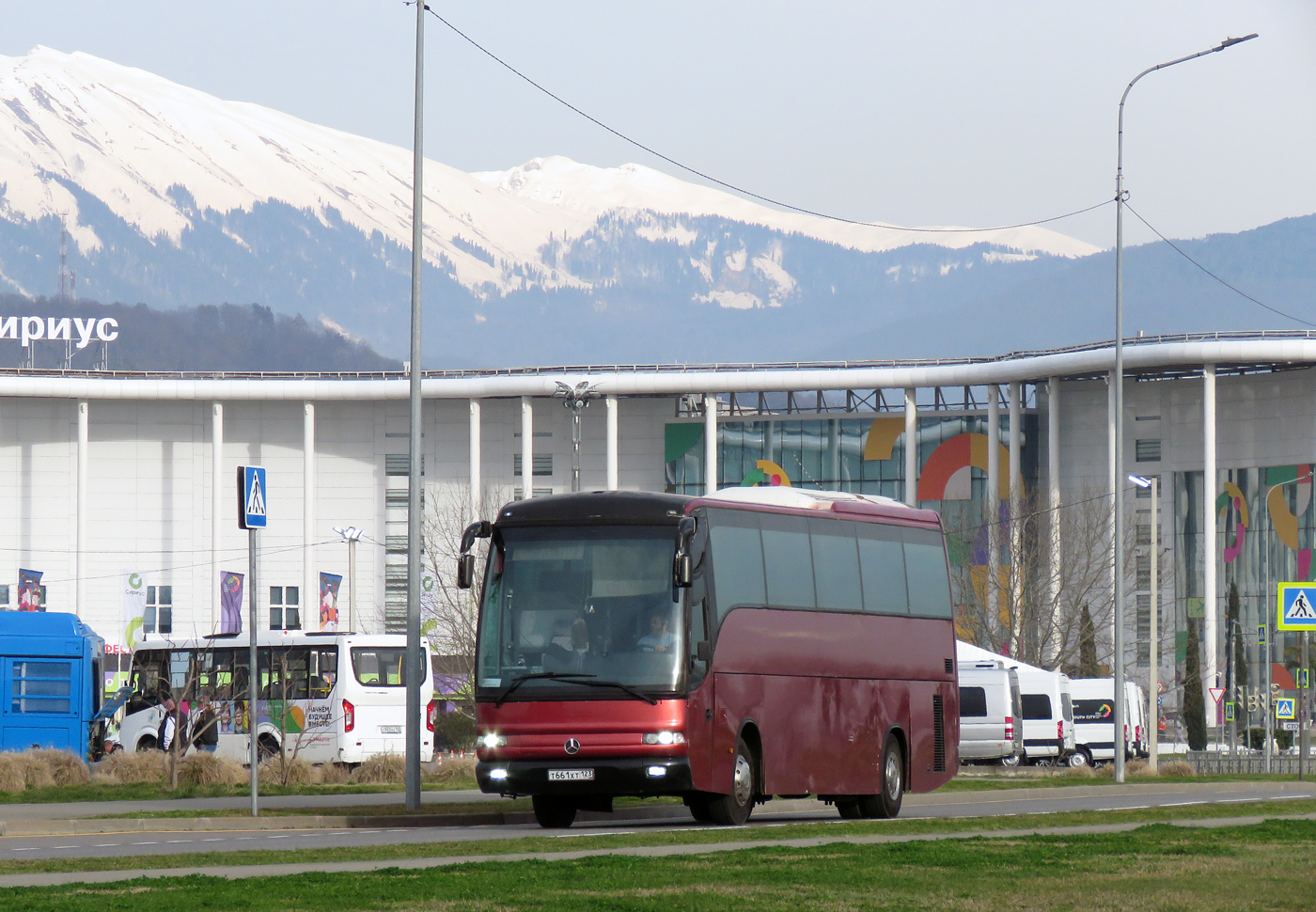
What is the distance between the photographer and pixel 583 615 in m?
20.3

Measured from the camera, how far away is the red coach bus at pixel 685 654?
1997 centimetres

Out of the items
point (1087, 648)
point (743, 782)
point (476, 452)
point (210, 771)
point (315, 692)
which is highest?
point (476, 452)

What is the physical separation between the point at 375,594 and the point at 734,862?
274 ft

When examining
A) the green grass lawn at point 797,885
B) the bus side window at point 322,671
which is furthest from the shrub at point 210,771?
the green grass lawn at point 797,885

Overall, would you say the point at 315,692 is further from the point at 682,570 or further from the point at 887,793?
the point at 682,570

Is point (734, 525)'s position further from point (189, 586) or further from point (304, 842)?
point (189, 586)

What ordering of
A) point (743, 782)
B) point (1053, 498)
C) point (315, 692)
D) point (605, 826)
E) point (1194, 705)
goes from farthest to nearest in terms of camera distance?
point (1053, 498) < point (1194, 705) < point (315, 692) < point (605, 826) < point (743, 782)

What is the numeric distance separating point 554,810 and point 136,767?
12405mm

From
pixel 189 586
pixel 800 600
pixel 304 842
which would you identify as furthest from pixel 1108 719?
pixel 189 586

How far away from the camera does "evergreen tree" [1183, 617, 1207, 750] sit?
3063 inches

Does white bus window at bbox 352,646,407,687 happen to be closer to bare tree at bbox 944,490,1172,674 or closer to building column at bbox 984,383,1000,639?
bare tree at bbox 944,490,1172,674

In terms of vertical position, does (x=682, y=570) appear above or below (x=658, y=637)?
above

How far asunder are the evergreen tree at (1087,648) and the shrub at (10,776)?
46659 millimetres

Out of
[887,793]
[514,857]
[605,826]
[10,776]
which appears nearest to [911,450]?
[10,776]
